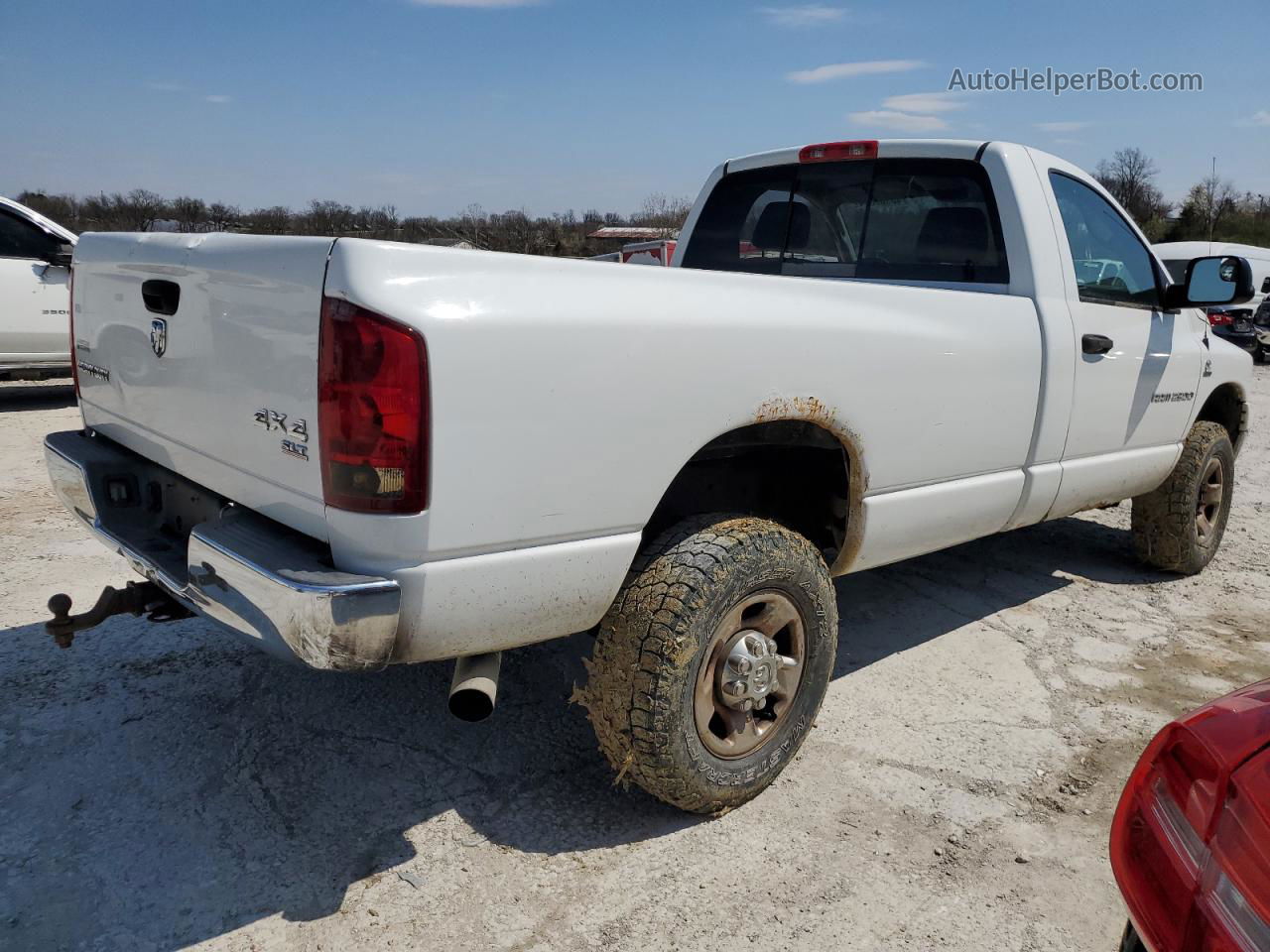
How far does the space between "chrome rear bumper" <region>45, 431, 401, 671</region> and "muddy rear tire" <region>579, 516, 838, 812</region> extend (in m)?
0.68

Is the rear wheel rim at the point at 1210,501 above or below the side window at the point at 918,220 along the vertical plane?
below

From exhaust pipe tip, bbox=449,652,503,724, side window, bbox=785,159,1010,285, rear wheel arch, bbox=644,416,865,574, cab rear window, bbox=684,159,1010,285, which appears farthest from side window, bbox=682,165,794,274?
exhaust pipe tip, bbox=449,652,503,724

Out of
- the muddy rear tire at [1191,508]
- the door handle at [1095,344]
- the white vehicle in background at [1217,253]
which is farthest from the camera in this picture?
the white vehicle in background at [1217,253]

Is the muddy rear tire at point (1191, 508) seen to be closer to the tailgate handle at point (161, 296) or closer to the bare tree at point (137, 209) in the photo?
the tailgate handle at point (161, 296)

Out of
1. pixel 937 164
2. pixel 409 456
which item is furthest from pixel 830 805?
pixel 937 164

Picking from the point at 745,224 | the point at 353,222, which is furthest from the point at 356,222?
A: the point at 745,224

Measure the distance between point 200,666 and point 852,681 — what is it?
8.05ft

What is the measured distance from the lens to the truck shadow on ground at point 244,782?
7.70ft

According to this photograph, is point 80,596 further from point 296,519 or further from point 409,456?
point 409,456

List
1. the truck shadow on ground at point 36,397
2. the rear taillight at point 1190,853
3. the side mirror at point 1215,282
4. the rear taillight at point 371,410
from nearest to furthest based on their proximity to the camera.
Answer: the rear taillight at point 1190,853
the rear taillight at point 371,410
the side mirror at point 1215,282
the truck shadow on ground at point 36,397

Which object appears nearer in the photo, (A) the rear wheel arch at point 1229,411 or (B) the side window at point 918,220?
(B) the side window at point 918,220

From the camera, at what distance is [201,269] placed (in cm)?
236

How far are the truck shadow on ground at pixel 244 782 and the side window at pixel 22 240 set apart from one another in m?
5.98

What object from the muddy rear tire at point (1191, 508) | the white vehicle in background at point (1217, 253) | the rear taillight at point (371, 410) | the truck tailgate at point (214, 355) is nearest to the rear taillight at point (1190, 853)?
the rear taillight at point (371, 410)
